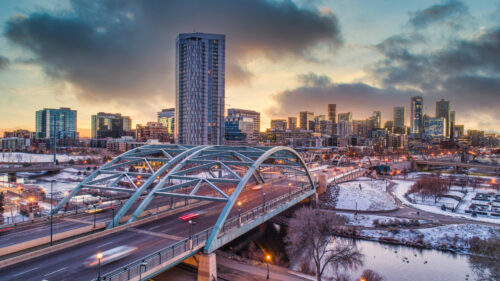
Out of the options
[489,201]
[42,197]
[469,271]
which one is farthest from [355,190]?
[42,197]

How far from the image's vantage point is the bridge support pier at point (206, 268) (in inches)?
942

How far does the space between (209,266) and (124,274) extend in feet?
23.8

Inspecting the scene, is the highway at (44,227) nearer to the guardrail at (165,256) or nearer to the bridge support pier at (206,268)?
the guardrail at (165,256)

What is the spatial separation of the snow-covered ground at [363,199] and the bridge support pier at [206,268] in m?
41.4

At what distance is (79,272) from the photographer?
63.7 ft

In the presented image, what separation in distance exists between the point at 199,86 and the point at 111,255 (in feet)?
361

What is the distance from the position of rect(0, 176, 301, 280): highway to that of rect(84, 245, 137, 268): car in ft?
1.36

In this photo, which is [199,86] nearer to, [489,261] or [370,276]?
[370,276]

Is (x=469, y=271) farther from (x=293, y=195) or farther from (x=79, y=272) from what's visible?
(x=79, y=272)

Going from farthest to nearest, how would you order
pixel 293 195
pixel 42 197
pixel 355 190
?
pixel 355 190 < pixel 42 197 < pixel 293 195

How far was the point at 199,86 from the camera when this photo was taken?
415 ft

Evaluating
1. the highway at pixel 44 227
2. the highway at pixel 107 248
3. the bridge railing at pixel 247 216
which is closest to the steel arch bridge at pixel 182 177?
the bridge railing at pixel 247 216

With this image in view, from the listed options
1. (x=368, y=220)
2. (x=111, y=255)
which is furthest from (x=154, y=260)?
(x=368, y=220)

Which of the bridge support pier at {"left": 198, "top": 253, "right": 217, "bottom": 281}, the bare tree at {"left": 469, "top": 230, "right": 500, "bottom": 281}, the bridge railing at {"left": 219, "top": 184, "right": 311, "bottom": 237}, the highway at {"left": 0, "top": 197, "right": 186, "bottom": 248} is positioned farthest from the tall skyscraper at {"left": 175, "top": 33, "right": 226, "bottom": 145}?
the bare tree at {"left": 469, "top": 230, "right": 500, "bottom": 281}
